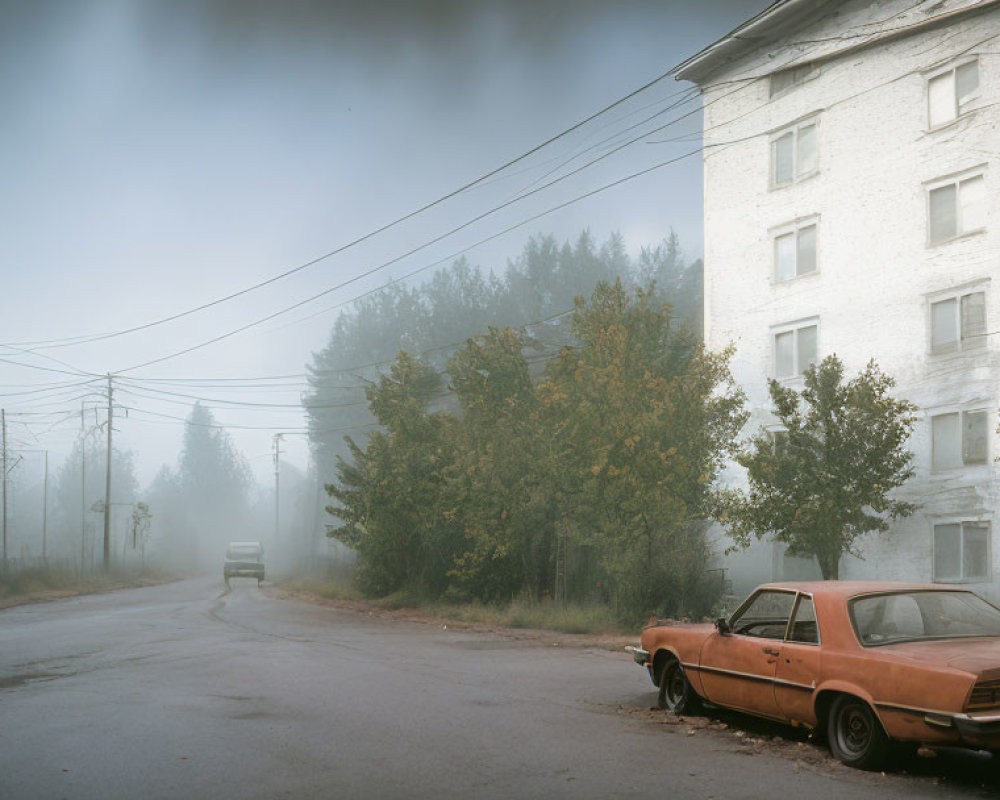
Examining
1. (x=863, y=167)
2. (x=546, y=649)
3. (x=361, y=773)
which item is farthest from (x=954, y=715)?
(x=863, y=167)

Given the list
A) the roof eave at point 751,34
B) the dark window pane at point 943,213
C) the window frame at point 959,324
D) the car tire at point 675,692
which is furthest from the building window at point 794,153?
the car tire at point 675,692

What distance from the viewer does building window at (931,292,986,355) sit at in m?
27.6

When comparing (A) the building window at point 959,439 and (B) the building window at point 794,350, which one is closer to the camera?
(A) the building window at point 959,439

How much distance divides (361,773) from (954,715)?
4050 millimetres

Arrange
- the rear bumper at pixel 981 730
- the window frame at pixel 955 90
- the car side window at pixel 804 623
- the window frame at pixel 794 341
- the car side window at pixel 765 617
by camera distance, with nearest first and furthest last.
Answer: the rear bumper at pixel 981 730
the car side window at pixel 804 623
the car side window at pixel 765 617
the window frame at pixel 955 90
the window frame at pixel 794 341

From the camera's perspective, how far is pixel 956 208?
28312mm

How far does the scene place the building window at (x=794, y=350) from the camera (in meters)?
32.0

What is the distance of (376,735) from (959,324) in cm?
2407

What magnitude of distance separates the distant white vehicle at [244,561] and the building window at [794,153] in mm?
32924

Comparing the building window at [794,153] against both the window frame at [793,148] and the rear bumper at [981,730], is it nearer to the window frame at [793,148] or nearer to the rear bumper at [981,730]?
the window frame at [793,148]

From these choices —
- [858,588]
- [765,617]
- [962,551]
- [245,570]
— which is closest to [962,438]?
[962,551]

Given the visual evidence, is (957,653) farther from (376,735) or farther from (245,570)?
(245,570)

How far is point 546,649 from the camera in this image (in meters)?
18.2

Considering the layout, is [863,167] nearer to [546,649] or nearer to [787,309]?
[787,309]
